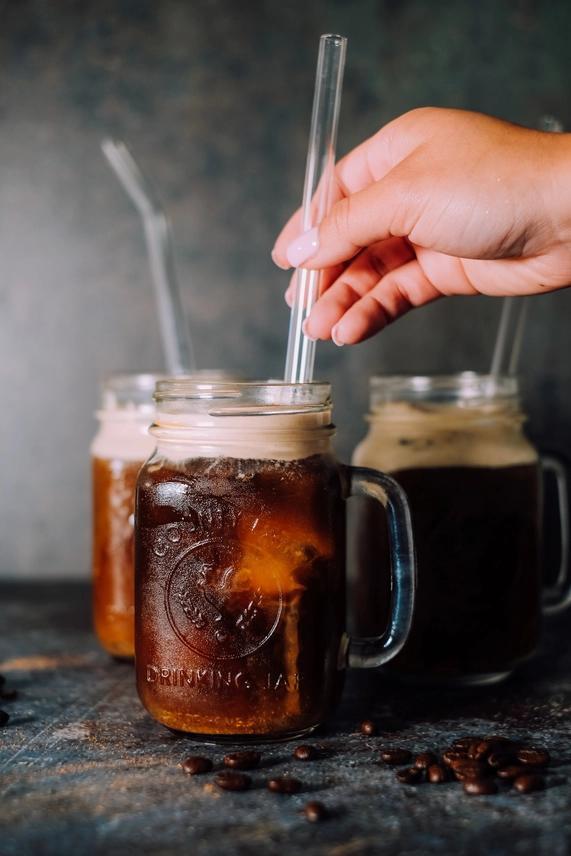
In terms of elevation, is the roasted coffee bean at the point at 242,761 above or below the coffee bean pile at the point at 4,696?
above

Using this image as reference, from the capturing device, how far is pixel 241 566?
0.98 metres

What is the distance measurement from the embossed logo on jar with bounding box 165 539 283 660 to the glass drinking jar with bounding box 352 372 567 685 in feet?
1.00

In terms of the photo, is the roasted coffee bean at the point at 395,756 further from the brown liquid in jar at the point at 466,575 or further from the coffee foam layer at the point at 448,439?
the coffee foam layer at the point at 448,439

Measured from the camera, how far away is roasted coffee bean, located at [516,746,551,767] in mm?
946

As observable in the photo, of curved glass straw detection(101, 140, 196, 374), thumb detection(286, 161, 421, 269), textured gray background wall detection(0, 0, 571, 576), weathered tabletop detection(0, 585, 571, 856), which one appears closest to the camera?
weathered tabletop detection(0, 585, 571, 856)

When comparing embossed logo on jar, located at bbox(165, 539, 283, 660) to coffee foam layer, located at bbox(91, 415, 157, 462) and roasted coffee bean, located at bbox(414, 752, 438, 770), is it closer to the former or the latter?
roasted coffee bean, located at bbox(414, 752, 438, 770)

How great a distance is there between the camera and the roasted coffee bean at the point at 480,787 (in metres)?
0.89

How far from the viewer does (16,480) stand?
188cm

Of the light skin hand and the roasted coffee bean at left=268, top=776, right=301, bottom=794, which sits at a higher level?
the light skin hand

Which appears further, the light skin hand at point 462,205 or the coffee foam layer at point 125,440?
the coffee foam layer at point 125,440

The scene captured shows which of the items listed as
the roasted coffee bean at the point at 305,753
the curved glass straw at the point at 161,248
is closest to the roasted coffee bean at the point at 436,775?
the roasted coffee bean at the point at 305,753

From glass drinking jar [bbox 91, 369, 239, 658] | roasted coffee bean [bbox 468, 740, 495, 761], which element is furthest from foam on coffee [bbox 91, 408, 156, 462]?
roasted coffee bean [bbox 468, 740, 495, 761]

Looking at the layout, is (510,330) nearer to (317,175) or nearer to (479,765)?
(317,175)

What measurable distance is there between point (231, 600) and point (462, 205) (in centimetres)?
47
